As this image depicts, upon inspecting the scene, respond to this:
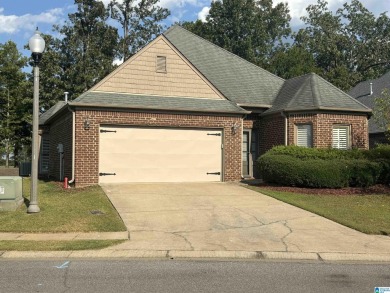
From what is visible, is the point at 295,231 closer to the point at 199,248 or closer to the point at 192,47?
the point at 199,248

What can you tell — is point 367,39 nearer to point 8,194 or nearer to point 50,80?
point 50,80

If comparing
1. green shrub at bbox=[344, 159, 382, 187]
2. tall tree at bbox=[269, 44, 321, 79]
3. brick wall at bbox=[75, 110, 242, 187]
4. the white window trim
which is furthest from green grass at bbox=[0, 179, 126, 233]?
tall tree at bbox=[269, 44, 321, 79]

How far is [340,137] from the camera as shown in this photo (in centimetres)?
1838

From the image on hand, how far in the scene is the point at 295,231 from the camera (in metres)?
9.45

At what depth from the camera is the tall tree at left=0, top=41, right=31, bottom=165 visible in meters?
36.5

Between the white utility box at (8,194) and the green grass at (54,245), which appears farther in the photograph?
the white utility box at (8,194)

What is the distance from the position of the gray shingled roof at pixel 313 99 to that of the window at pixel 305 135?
2.62 feet

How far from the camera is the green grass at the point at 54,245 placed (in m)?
7.68

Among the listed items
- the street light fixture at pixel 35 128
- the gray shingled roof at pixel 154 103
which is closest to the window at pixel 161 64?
the gray shingled roof at pixel 154 103

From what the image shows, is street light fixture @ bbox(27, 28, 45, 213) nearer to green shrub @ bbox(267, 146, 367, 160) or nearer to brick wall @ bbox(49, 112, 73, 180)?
brick wall @ bbox(49, 112, 73, 180)

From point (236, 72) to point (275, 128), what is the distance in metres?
4.97

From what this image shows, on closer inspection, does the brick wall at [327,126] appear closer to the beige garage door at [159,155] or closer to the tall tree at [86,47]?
the beige garage door at [159,155]

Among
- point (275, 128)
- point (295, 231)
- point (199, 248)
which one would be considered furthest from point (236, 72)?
point (199, 248)

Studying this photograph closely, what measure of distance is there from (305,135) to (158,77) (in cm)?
665
